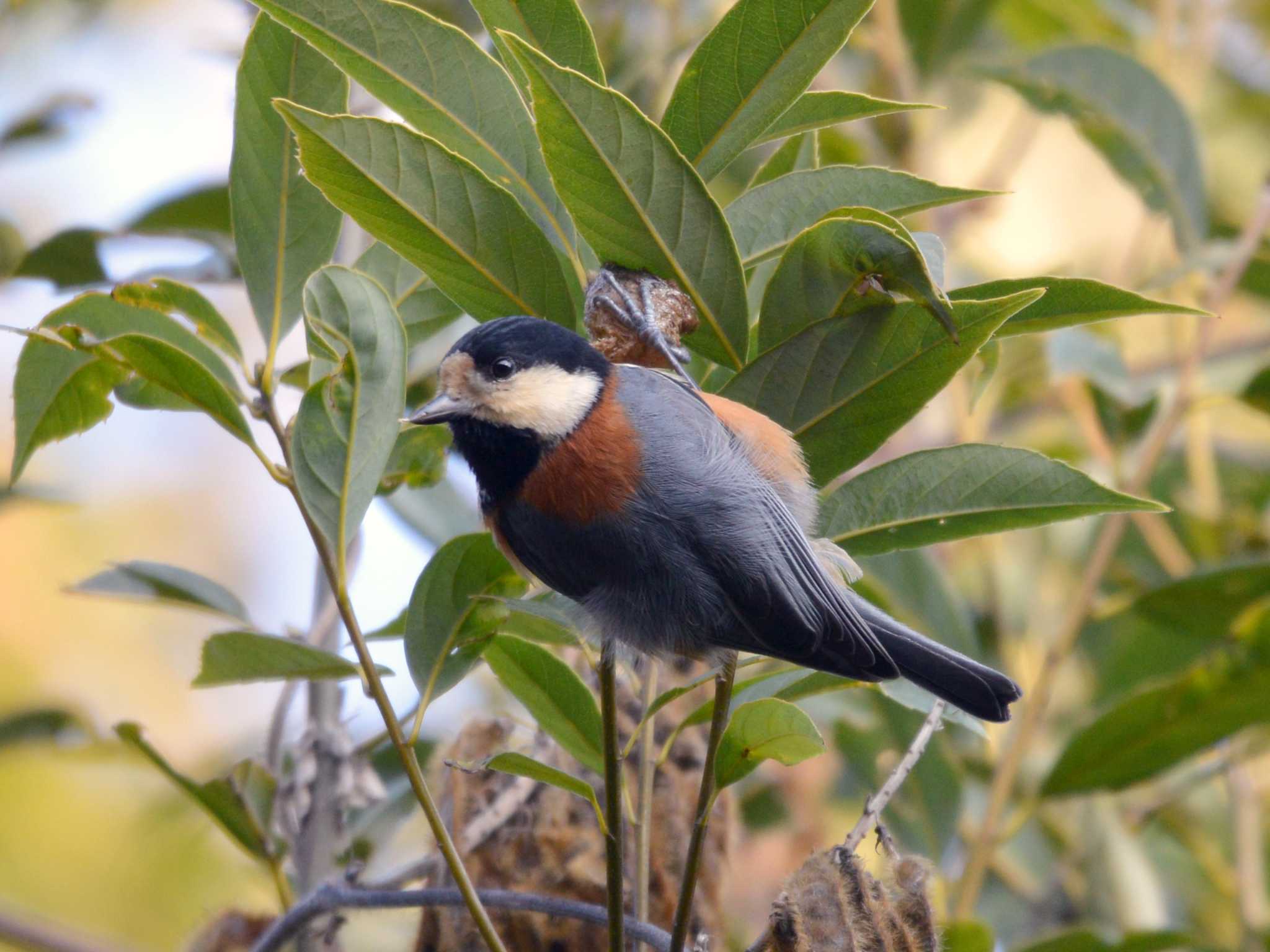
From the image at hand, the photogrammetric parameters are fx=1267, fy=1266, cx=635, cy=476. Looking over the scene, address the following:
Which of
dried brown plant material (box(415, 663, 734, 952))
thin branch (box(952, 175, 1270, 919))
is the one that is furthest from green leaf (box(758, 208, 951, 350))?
thin branch (box(952, 175, 1270, 919))

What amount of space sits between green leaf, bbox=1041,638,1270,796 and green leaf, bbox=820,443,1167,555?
0.99m

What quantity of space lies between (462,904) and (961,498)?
2.56ft

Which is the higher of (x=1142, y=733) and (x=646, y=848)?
(x=646, y=848)

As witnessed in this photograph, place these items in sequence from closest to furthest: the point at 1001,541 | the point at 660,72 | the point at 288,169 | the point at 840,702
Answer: the point at 288,169, the point at 840,702, the point at 660,72, the point at 1001,541

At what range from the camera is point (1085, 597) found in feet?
8.48

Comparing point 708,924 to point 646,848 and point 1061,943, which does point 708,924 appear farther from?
point 1061,943

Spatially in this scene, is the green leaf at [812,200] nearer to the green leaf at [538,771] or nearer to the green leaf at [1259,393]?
the green leaf at [538,771]

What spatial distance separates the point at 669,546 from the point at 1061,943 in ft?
4.21

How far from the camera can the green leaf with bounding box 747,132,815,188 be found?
1.80 m

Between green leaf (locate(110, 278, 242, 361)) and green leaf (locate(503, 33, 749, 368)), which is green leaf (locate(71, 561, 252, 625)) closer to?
green leaf (locate(110, 278, 242, 361))

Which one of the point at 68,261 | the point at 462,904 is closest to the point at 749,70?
the point at 462,904

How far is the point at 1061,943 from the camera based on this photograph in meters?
2.35

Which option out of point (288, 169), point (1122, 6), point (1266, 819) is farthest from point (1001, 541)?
point (288, 169)

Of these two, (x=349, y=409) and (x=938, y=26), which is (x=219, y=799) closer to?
(x=349, y=409)
